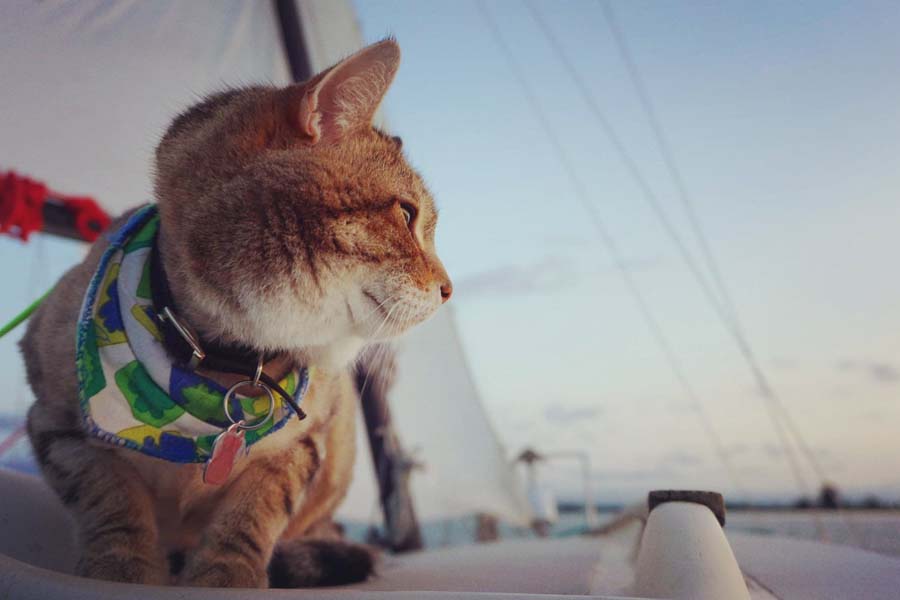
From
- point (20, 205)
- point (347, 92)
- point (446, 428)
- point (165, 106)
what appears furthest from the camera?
point (446, 428)

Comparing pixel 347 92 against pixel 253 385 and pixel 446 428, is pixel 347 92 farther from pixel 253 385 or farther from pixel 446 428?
pixel 446 428

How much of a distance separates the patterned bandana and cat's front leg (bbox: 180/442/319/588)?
114 mm

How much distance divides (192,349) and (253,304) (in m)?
0.11

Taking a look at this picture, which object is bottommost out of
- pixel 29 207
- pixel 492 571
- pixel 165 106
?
pixel 492 571

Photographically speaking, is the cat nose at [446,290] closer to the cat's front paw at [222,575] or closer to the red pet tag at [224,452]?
the red pet tag at [224,452]

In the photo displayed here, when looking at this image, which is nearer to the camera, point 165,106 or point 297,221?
point 297,221

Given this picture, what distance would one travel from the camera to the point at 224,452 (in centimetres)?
81

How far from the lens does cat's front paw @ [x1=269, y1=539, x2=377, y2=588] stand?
96 centimetres

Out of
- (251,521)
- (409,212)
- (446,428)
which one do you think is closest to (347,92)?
(409,212)

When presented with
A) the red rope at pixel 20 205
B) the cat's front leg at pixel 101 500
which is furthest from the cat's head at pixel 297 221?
the red rope at pixel 20 205

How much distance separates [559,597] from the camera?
1.57 ft

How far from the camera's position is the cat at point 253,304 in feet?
2.63

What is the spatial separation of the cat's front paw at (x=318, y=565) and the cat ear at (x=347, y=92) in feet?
2.23

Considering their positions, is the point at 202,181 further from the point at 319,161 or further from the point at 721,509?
the point at 721,509
